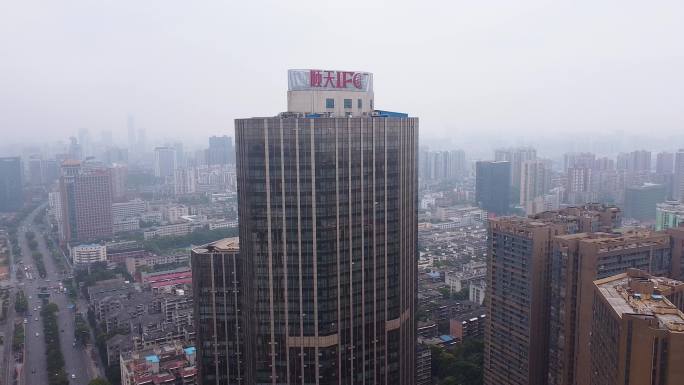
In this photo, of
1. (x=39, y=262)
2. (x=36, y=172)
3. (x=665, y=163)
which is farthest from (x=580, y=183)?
(x=36, y=172)

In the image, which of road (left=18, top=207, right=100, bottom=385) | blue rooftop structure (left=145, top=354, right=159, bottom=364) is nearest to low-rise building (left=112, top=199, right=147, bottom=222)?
road (left=18, top=207, right=100, bottom=385)

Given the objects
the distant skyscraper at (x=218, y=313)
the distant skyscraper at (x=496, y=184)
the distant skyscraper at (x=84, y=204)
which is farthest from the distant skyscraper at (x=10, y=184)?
the distant skyscraper at (x=218, y=313)

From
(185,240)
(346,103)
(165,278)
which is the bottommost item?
(165,278)

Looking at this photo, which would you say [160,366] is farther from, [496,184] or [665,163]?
[665,163]

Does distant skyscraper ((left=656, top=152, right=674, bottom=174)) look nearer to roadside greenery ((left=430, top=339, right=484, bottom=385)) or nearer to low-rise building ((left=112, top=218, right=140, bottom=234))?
roadside greenery ((left=430, top=339, right=484, bottom=385))

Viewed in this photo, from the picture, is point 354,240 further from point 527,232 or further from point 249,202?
point 527,232
